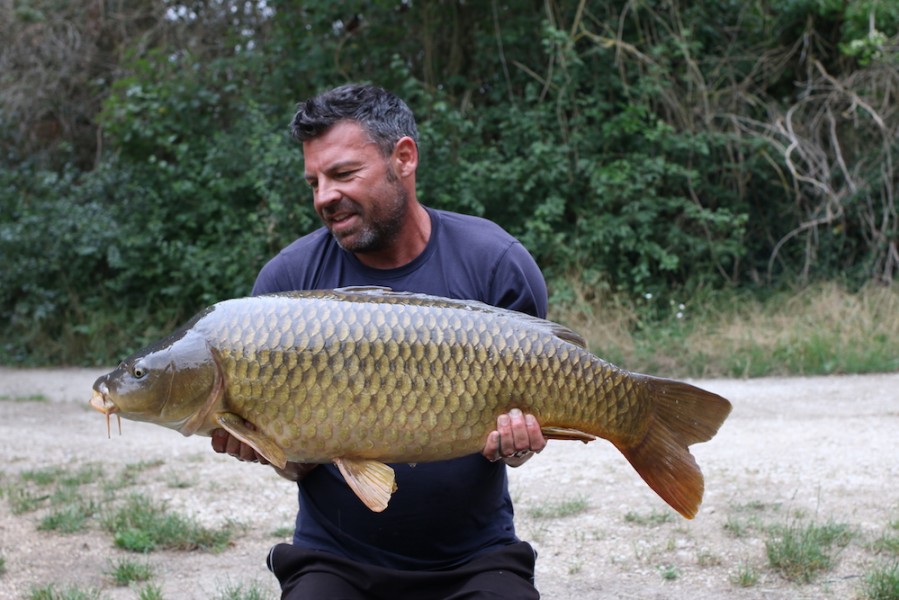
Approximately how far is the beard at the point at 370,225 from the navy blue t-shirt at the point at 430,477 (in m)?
0.09

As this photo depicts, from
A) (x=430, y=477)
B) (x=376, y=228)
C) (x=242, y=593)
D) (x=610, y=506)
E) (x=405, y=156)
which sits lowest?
(x=610, y=506)

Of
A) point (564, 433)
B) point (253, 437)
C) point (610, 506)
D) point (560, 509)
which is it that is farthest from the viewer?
point (610, 506)

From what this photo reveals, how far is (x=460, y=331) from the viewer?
6.58ft

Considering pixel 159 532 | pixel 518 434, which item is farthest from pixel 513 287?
pixel 159 532

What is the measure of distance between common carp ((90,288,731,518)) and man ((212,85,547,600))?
0.75 ft

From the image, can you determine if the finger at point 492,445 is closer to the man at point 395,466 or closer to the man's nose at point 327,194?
the man at point 395,466

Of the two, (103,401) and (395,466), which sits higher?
(103,401)

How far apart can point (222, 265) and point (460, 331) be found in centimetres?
786

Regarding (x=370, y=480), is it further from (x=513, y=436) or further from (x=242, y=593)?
(x=242, y=593)

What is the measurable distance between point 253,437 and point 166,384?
0.20 m

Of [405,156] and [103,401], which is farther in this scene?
[405,156]

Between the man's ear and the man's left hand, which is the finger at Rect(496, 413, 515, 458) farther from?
the man's ear

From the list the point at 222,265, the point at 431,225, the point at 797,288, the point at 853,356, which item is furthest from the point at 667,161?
the point at 431,225

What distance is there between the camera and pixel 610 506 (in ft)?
14.0
